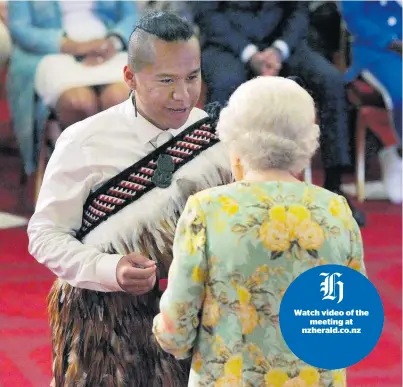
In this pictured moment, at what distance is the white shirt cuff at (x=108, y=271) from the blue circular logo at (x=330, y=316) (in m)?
0.38

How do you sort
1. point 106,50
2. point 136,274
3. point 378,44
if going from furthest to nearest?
point 378,44
point 106,50
point 136,274

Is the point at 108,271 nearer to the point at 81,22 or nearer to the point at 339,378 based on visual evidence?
the point at 339,378

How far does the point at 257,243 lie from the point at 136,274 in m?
0.31

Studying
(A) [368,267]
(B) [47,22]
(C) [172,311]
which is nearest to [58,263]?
(C) [172,311]

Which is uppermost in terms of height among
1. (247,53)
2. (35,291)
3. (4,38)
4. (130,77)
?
(130,77)

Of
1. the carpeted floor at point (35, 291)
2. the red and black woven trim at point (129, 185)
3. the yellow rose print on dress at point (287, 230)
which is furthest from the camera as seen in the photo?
the carpeted floor at point (35, 291)

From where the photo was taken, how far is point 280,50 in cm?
445

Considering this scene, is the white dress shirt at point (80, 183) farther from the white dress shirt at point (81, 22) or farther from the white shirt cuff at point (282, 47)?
the white shirt cuff at point (282, 47)

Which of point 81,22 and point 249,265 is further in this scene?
point 81,22

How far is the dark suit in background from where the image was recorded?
14.2 feet

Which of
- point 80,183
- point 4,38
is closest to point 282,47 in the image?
point 4,38

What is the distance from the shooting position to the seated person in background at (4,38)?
4332 mm

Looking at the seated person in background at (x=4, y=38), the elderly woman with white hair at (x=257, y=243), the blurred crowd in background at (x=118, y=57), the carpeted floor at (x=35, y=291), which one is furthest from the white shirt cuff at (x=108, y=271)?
the seated person in background at (x=4, y=38)

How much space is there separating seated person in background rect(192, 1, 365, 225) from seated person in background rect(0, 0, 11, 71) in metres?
0.88
